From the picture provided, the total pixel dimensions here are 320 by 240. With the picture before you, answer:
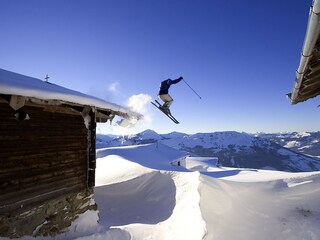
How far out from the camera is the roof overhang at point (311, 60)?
9.90 feet

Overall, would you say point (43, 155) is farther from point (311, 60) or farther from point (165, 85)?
point (165, 85)

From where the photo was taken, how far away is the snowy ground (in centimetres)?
858

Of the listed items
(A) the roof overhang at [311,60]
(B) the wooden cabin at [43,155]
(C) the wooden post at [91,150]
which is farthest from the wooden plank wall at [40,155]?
(A) the roof overhang at [311,60]

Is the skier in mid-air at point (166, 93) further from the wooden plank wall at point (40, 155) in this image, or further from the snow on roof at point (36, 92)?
the wooden plank wall at point (40, 155)

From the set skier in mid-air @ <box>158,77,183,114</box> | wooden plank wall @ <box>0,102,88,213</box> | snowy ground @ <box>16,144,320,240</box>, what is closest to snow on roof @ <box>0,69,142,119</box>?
wooden plank wall @ <box>0,102,88,213</box>

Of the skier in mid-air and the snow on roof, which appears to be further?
the skier in mid-air

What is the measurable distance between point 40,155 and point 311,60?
5663 millimetres

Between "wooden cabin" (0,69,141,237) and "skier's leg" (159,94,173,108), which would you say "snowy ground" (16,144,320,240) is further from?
"skier's leg" (159,94,173,108)

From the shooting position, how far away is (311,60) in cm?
435

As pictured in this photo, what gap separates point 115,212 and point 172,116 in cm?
515

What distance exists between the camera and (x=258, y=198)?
11797 millimetres

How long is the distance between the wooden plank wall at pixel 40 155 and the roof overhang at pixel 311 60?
16.9 ft

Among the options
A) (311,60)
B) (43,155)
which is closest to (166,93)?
(43,155)

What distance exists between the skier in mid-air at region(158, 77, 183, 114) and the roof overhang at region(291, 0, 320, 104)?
5697 mm
